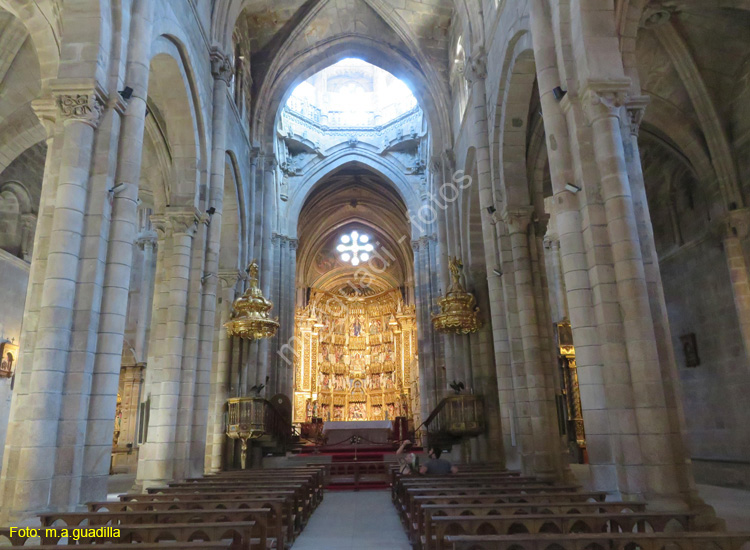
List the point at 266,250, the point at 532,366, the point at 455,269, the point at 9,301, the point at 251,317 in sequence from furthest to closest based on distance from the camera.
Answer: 1. the point at 266,250
2. the point at 9,301
3. the point at 455,269
4. the point at 251,317
5. the point at 532,366

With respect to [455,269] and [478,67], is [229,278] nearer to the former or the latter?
[455,269]

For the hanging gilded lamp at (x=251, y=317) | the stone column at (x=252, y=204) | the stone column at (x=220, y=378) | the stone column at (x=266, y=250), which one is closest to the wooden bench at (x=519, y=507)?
the hanging gilded lamp at (x=251, y=317)

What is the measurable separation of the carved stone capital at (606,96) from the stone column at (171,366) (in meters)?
8.79

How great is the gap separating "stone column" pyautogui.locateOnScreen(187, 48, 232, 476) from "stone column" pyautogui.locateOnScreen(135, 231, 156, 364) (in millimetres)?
9216

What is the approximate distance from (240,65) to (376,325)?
83.7ft

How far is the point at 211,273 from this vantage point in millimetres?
13219

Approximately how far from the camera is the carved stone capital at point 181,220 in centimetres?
1255

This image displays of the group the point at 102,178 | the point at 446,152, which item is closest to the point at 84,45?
the point at 102,178

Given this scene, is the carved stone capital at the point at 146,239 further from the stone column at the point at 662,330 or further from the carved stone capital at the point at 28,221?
the stone column at the point at 662,330

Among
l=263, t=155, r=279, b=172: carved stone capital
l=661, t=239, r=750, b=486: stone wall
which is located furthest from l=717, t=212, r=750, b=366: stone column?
l=263, t=155, r=279, b=172: carved stone capital

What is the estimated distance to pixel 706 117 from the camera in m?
14.5

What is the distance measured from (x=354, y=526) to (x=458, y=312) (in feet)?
25.7

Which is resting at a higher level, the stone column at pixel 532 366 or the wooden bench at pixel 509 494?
the stone column at pixel 532 366

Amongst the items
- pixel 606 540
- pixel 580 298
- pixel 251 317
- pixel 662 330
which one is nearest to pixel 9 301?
pixel 251 317
